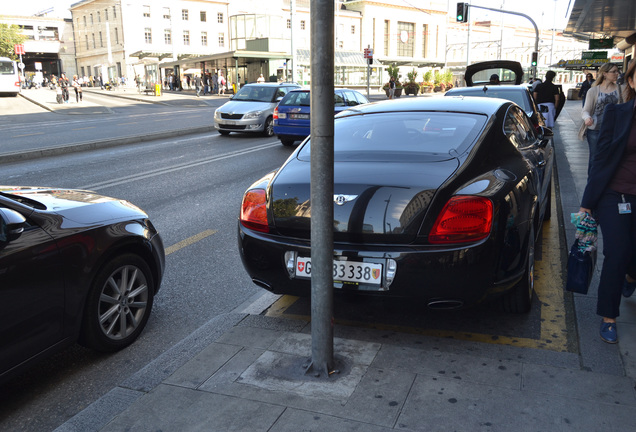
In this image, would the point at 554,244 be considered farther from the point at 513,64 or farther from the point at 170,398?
the point at 513,64

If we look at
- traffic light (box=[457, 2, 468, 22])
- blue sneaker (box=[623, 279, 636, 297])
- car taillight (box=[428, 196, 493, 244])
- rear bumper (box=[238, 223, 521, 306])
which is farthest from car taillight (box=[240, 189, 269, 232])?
traffic light (box=[457, 2, 468, 22])

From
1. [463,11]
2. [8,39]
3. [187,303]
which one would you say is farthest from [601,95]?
[8,39]

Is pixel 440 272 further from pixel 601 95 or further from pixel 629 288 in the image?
pixel 601 95

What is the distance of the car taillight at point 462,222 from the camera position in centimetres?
323

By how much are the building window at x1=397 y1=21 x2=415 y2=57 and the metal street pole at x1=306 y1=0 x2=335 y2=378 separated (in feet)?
293

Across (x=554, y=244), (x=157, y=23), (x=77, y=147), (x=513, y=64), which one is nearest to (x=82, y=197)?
(x=554, y=244)

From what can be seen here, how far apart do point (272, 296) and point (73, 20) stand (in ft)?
323

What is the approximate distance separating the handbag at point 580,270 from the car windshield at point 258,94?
15318mm

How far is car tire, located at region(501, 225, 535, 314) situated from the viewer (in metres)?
3.80

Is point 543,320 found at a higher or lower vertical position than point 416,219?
lower

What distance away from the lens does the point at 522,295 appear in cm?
387

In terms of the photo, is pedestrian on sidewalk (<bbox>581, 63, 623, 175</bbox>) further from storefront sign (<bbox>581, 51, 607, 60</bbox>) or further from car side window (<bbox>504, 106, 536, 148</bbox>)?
storefront sign (<bbox>581, 51, 607, 60</bbox>)

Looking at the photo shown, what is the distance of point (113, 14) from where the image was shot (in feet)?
250

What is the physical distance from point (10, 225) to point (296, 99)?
13.1 metres
